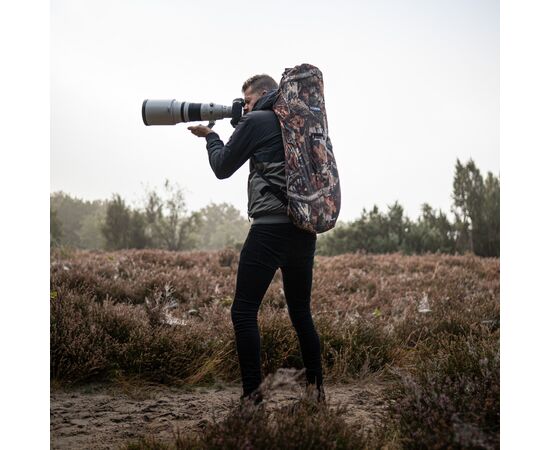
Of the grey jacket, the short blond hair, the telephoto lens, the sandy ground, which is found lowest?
the sandy ground

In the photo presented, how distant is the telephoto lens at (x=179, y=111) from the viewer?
280 cm

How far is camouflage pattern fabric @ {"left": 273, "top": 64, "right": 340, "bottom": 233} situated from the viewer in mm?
2438

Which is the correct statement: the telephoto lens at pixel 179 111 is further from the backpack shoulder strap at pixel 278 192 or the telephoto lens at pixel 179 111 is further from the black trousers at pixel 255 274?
the black trousers at pixel 255 274

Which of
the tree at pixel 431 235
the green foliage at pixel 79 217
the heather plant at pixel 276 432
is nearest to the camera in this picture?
the heather plant at pixel 276 432

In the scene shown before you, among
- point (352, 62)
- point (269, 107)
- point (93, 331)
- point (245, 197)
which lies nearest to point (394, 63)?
point (352, 62)

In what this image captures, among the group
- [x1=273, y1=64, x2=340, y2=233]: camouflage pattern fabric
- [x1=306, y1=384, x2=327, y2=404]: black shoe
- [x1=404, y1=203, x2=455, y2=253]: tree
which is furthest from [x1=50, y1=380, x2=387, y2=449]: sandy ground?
[x1=404, y1=203, x2=455, y2=253]: tree

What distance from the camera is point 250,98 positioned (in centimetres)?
281

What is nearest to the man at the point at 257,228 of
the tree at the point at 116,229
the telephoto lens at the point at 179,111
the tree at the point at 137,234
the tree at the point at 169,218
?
the telephoto lens at the point at 179,111

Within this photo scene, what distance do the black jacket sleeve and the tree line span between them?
9805 mm

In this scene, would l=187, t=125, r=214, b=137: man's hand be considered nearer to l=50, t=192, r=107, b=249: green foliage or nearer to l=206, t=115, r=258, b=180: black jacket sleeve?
l=206, t=115, r=258, b=180: black jacket sleeve

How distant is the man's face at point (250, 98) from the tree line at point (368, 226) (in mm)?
9557

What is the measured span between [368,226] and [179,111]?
36.7 feet
